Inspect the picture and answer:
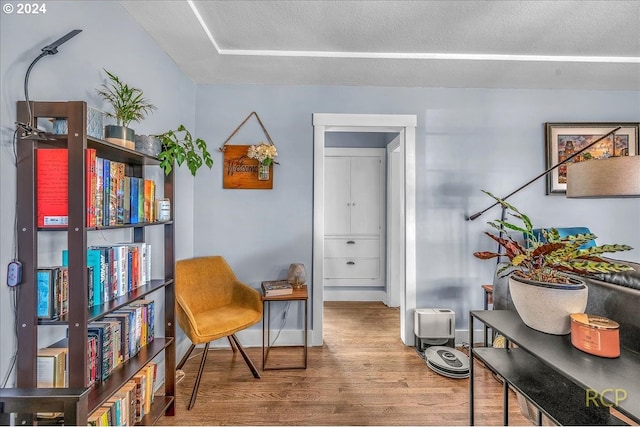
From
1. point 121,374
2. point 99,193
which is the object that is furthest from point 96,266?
point 121,374

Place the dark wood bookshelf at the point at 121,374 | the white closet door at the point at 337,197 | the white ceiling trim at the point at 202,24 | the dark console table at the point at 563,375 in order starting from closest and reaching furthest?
1. the dark console table at the point at 563,375
2. the dark wood bookshelf at the point at 121,374
3. the white ceiling trim at the point at 202,24
4. the white closet door at the point at 337,197

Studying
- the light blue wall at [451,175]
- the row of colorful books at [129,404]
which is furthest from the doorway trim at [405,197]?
the row of colorful books at [129,404]

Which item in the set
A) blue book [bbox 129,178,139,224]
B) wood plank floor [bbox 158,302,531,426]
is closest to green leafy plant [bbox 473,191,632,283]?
wood plank floor [bbox 158,302,531,426]

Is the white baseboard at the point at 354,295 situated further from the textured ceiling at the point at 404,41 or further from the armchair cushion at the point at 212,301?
the textured ceiling at the point at 404,41

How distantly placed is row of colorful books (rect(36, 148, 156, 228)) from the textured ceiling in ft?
3.62

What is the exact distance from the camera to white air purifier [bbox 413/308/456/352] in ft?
8.50

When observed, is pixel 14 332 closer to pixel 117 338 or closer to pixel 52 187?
pixel 117 338

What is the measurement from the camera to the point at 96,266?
1236 millimetres

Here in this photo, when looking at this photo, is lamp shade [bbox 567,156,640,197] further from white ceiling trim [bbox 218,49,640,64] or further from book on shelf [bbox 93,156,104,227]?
book on shelf [bbox 93,156,104,227]

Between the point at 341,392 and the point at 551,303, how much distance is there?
57.5 inches

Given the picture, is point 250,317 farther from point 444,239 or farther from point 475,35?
point 475,35

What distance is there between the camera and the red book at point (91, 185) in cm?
112

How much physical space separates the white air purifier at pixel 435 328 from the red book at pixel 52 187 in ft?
8.32

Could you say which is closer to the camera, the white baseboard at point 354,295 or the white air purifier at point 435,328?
the white air purifier at point 435,328
